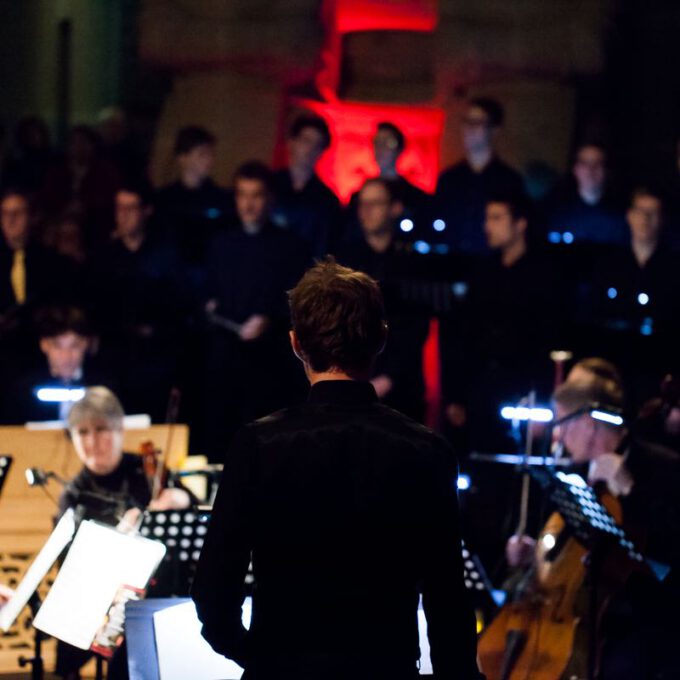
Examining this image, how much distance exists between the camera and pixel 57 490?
Result: 5.86m

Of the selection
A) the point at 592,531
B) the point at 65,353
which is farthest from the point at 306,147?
the point at 592,531

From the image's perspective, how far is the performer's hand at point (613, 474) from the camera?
4.89m

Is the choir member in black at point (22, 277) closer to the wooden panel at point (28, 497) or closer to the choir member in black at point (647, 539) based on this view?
the wooden panel at point (28, 497)

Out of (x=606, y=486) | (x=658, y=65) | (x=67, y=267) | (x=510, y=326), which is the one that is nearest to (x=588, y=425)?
(x=606, y=486)

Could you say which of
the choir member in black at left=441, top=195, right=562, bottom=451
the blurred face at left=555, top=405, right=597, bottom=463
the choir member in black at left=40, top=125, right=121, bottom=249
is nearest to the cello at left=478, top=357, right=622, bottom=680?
the blurred face at left=555, top=405, right=597, bottom=463

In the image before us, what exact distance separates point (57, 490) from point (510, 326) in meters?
2.28

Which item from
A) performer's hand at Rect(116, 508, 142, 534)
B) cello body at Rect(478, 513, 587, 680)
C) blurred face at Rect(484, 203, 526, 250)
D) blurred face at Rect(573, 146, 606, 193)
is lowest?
cello body at Rect(478, 513, 587, 680)

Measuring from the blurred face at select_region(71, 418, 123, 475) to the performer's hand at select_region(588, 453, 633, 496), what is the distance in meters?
1.90

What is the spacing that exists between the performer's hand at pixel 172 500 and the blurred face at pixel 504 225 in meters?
2.33

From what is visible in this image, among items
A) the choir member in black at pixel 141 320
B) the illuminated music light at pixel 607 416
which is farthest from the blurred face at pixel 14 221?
the illuminated music light at pixel 607 416

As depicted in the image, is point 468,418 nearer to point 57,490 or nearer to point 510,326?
point 510,326

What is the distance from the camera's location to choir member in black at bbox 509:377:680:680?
476 centimetres

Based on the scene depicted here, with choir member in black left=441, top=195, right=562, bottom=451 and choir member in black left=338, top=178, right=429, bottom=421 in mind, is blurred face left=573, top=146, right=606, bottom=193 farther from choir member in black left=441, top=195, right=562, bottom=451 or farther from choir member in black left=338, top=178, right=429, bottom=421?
choir member in black left=338, top=178, right=429, bottom=421

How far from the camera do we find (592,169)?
7.27 meters
